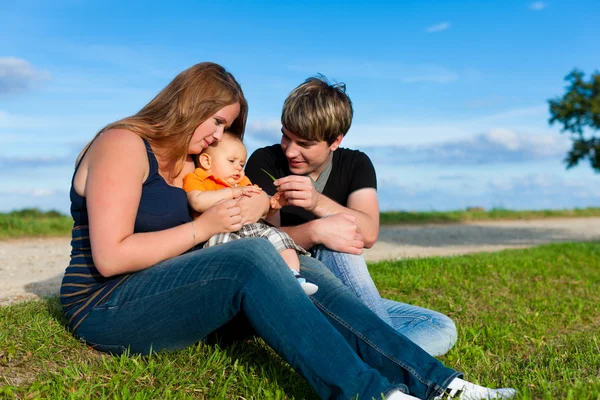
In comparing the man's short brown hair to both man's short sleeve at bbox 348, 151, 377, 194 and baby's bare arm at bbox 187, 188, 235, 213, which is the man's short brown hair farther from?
baby's bare arm at bbox 187, 188, 235, 213

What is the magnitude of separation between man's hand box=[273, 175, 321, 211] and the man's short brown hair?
1.31 ft

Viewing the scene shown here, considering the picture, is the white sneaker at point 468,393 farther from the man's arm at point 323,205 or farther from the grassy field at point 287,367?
the man's arm at point 323,205

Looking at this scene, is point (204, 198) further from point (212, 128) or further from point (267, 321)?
point (267, 321)

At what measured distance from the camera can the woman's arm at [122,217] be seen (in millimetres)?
2877

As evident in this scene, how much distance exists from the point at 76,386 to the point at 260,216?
4.57ft

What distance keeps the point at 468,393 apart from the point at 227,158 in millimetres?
1951

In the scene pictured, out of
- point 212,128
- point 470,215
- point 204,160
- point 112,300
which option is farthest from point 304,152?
point 470,215

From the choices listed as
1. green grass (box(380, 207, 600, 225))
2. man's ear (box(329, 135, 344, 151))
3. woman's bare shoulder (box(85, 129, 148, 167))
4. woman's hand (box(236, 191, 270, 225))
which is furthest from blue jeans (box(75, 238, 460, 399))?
green grass (box(380, 207, 600, 225))

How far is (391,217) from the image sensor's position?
15.4 metres

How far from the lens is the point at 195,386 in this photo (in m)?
3.21

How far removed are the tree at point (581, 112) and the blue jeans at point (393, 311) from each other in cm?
1010

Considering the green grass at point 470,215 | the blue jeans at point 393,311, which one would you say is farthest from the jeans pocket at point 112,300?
the green grass at point 470,215

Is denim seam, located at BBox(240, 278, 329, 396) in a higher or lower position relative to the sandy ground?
higher

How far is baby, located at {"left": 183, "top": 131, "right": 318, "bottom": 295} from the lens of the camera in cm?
354
